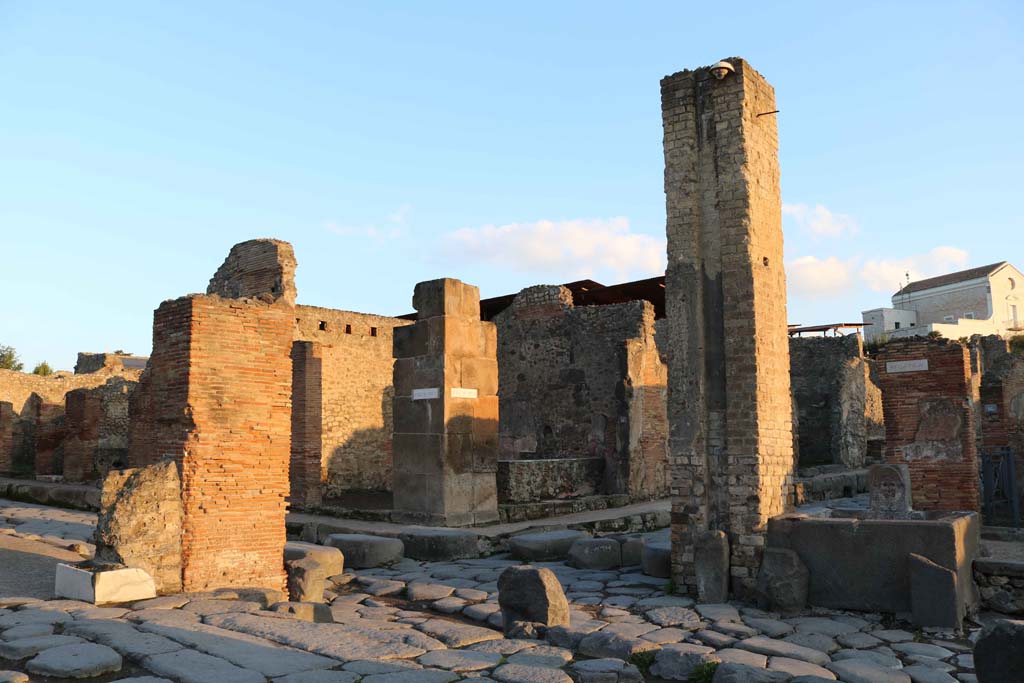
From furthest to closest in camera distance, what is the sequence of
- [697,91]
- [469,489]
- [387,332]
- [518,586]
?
[387,332] → [469,489] → [697,91] → [518,586]

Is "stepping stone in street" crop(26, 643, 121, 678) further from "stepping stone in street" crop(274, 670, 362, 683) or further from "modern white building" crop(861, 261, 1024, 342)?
"modern white building" crop(861, 261, 1024, 342)

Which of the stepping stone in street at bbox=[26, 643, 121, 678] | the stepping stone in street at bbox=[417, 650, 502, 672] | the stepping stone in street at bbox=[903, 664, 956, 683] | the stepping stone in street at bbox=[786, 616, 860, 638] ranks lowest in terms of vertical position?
the stepping stone in street at bbox=[786, 616, 860, 638]

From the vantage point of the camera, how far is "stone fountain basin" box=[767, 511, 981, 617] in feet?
21.2

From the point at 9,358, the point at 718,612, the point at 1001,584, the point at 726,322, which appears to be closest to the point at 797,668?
the point at 718,612

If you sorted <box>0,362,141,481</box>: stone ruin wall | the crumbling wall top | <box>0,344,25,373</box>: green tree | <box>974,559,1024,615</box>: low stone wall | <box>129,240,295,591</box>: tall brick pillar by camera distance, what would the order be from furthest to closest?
<box>0,344,25,373</box>: green tree
<box>0,362,141,481</box>: stone ruin wall
the crumbling wall top
<box>974,559,1024,615</box>: low stone wall
<box>129,240,295,591</box>: tall brick pillar

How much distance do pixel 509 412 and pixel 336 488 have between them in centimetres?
418

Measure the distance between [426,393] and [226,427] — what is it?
4.75 meters

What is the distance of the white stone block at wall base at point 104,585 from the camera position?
17.9 ft

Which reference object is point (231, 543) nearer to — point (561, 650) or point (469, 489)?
point (561, 650)

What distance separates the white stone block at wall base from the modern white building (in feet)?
142

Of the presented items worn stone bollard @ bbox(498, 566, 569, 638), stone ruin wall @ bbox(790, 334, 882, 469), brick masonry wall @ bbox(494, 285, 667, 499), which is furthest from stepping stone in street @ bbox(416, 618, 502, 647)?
stone ruin wall @ bbox(790, 334, 882, 469)

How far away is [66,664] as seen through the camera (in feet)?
12.8

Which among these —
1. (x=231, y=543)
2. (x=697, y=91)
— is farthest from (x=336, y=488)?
(x=697, y=91)

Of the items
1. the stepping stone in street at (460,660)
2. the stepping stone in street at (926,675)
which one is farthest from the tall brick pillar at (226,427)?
the stepping stone in street at (926,675)
